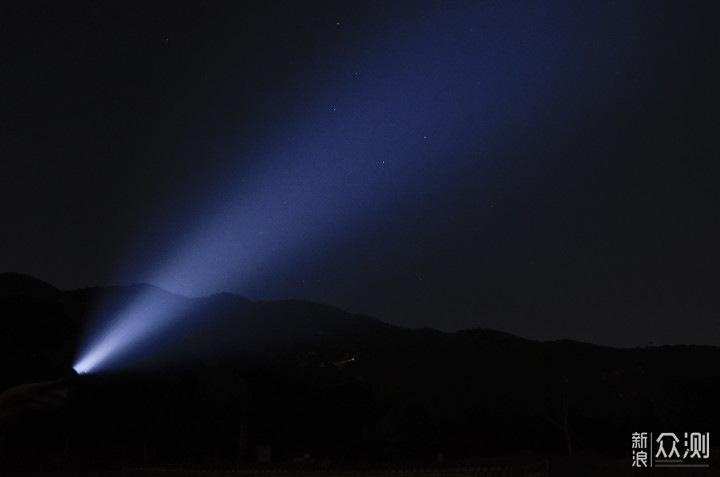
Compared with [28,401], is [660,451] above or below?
below

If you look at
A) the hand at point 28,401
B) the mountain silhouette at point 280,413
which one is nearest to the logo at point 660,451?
the hand at point 28,401

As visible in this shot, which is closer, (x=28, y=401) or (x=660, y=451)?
(x=28, y=401)

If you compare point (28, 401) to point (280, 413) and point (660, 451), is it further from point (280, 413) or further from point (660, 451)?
point (280, 413)

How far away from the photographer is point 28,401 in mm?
6227

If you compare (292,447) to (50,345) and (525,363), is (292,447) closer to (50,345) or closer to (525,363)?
(50,345)

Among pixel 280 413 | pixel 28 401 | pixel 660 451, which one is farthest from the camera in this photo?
pixel 280 413

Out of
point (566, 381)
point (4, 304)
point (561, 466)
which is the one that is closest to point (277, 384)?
point (4, 304)

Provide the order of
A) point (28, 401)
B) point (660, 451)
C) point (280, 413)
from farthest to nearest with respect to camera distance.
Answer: point (280, 413), point (660, 451), point (28, 401)

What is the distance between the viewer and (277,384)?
81.4 meters

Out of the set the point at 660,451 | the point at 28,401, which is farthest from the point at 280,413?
the point at 28,401

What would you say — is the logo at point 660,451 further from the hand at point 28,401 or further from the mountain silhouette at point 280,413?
the mountain silhouette at point 280,413

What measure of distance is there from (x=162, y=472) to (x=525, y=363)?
114685 mm

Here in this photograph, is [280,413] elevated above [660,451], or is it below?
below

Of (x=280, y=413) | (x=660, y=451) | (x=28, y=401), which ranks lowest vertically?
(x=280, y=413)
